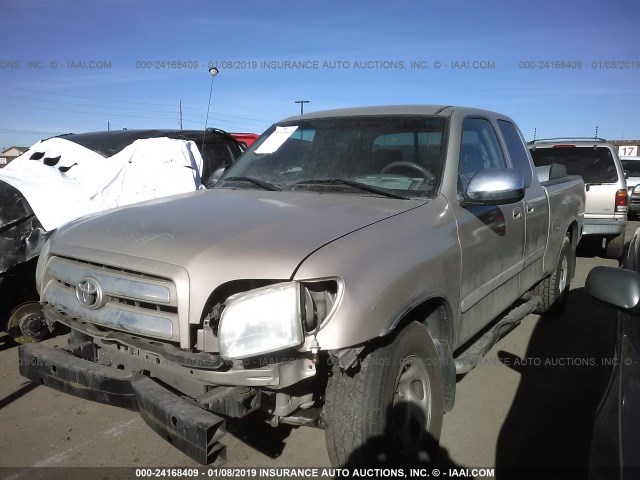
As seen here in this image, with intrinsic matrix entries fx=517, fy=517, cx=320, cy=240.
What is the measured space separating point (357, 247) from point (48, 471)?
2.19 meters

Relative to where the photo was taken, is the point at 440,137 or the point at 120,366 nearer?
the point at 120,366

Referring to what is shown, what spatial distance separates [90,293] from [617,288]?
2.27 meters

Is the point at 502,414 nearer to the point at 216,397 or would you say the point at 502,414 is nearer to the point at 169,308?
the point at 216,397

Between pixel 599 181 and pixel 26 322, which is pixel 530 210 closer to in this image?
pixel 26 322

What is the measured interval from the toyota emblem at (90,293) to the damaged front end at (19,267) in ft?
7.14

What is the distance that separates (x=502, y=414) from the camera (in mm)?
3516

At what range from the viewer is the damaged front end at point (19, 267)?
4188mm

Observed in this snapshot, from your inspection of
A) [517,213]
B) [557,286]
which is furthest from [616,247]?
[517,213]

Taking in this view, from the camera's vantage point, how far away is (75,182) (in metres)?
5.04

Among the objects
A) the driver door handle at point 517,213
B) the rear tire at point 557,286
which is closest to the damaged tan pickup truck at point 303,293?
the driver door handle at point 517,213

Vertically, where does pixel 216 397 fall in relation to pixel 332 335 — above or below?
below

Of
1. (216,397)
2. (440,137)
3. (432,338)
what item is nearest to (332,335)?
(216,397)

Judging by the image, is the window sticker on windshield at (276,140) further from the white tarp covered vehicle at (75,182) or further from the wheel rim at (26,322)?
the wheel rim at (26,322)

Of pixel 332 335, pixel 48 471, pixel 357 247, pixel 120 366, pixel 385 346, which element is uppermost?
pixel 357 247
